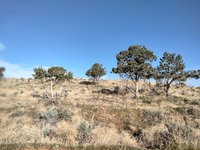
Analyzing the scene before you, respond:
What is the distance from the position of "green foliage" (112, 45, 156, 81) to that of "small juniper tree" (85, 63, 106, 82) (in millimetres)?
22836

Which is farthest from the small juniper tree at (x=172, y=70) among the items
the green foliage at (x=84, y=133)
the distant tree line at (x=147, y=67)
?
the green foliage at (x=84, y=133)

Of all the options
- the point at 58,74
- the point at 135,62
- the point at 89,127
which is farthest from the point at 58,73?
the point at 89,127

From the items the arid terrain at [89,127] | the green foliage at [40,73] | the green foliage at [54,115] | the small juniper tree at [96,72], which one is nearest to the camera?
the arid terrain at [89,127]

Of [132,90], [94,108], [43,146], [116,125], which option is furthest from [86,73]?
[43,146]

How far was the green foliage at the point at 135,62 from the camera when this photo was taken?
4503 centimetres

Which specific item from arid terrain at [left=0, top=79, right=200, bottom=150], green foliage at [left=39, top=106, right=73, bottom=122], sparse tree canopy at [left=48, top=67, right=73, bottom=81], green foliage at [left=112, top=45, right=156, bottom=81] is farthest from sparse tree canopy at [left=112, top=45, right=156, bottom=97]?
green foliage at [left=39, top=106, right=73, bottom=122]

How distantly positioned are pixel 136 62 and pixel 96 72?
24.7m

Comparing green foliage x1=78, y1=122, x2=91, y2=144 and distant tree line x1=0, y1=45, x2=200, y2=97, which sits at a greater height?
distant tree line x1=0, y1=45, x2=200, y2=97

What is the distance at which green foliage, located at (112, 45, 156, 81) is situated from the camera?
4503cm

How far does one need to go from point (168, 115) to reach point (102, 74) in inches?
1753

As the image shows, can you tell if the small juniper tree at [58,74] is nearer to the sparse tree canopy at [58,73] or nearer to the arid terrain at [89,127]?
the sparse tree canopy at [58,73]

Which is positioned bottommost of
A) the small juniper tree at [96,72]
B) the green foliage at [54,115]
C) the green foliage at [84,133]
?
the green foliage at [84,133]

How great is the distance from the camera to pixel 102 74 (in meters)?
69.8

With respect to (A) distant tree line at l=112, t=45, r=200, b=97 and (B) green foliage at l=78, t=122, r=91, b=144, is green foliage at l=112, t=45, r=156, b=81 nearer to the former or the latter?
(A) distant tree line at l=112, t=45, r=200, b=97
